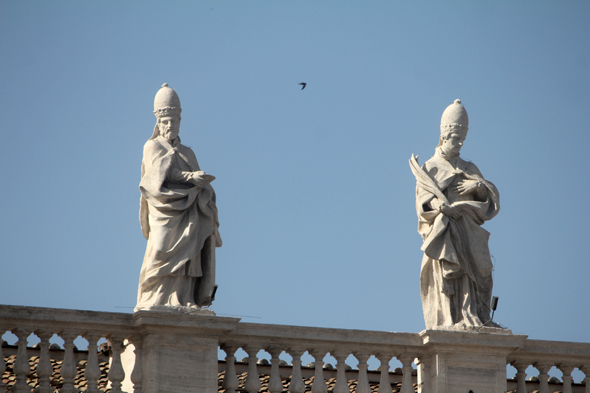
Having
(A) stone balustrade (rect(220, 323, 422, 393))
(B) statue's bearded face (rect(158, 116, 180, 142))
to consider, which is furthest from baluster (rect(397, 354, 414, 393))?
(B) statue's bearded face (rect(158, 116, 180, 142))

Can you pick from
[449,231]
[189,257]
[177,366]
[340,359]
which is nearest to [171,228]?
[189,257]

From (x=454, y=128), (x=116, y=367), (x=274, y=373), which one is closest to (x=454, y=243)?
(x=454, y=128)

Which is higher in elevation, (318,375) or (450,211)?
(450,211)

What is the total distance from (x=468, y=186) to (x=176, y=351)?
452cm

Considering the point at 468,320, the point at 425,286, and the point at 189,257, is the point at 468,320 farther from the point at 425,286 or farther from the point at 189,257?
the point at 189,257

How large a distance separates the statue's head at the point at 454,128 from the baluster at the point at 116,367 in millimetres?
5155

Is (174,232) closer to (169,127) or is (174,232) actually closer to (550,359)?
(169,127)

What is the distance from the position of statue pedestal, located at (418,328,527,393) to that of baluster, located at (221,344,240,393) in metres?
→ 2.49

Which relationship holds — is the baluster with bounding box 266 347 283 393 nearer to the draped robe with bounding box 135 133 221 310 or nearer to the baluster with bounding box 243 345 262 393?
the baluster with bounding box 243 345 262 393

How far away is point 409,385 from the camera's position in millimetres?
14953

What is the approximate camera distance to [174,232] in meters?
14.3

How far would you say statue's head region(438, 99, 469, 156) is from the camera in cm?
1580

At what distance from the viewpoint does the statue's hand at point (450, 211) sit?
15258 mm

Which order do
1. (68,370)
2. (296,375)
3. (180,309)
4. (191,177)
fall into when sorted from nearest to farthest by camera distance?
1. (68,370)
2. (180,309)
3. (296,375)
4. (191,177)
